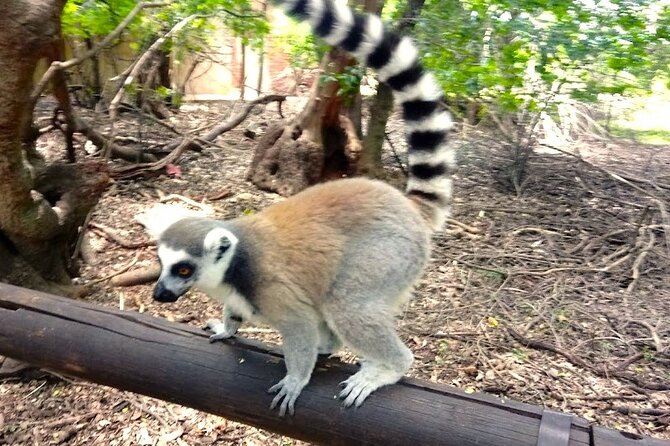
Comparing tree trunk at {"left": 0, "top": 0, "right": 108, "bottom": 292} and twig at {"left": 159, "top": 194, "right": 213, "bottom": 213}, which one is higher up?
tree trunk at {"left": 0, "top": 0, "right": 108, "bottom": 292}

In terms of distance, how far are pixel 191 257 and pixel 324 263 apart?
67 cm

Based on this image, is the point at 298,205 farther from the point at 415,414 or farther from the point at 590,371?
Result: the point at 590,371

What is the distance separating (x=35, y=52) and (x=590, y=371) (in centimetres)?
438

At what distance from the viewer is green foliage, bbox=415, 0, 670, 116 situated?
5.73 m

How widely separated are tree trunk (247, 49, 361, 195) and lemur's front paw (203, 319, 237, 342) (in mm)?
4249

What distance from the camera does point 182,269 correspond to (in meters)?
2.85

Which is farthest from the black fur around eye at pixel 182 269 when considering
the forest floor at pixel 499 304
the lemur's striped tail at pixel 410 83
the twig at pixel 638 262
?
the twig at pixel 638 262

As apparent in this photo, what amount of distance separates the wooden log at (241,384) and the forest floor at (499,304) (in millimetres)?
216

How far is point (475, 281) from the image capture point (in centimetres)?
581

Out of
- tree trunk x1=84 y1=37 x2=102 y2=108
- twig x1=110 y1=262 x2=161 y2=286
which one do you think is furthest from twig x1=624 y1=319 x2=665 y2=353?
tree trunk x1=84 y1=37 x2=102 y2=108

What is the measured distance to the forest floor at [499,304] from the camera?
4.18 m

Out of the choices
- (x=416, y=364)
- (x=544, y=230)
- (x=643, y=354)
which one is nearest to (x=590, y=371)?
(x=643, y=354)

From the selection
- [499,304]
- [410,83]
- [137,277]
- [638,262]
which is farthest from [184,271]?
[638,262]

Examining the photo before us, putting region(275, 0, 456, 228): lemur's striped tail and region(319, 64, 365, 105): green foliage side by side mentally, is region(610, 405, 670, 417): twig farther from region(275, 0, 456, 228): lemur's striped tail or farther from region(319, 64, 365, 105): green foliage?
region(319, 64, 365, 105): green foliage
